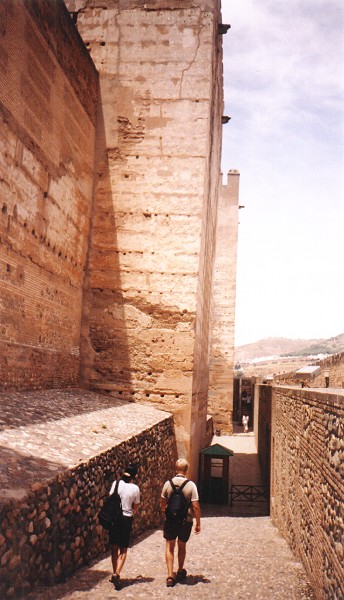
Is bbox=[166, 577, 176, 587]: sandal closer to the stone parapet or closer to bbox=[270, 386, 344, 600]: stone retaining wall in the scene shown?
the stone parapet

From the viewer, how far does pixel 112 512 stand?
4852 mm

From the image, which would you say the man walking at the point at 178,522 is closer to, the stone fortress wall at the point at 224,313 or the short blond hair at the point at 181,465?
the short blond hair at the point at 181,465

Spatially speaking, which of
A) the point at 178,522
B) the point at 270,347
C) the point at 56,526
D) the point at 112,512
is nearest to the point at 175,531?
the point at 178,522

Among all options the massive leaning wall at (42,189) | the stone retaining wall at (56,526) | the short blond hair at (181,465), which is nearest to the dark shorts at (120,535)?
the stone retaining wall at (56,526)

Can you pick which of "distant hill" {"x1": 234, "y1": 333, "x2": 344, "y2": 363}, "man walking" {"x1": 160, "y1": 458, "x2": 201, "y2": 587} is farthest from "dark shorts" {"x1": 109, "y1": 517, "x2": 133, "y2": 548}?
"distant hill" {"x1": 234, "y1": 333, "x2": 344, "y2": 363}

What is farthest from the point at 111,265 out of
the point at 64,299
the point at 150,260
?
the point at 64,299

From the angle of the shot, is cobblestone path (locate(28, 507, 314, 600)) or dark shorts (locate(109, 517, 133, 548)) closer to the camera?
cobblestone path (locate(28, 507, 314, 600))

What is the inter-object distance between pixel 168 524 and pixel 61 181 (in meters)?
6.24

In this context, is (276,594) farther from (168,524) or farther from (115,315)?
(115,315)

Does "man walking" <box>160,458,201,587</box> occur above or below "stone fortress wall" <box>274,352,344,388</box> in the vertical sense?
below

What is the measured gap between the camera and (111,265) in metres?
11.0

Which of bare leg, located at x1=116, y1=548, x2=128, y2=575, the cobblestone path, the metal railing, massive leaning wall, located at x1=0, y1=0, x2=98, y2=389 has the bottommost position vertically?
the metal railing

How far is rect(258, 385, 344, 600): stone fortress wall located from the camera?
4039mm

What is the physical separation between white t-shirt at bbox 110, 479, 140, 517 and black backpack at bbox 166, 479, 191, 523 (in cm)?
35
